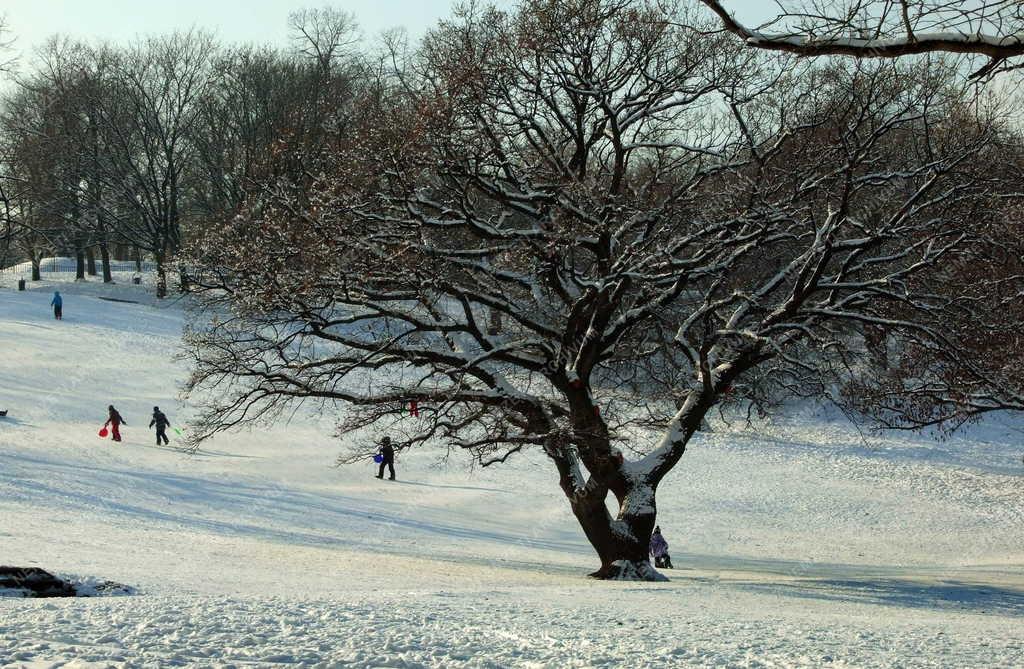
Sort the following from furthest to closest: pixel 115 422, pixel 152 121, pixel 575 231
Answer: pixel 152 121 → pixel 115 422 → pixel 575 231

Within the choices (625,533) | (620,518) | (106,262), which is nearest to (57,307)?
(106,262)

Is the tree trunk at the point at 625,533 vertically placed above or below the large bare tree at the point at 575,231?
below

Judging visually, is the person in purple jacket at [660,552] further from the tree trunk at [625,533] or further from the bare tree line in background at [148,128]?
the bare tree line in background at [148,128]

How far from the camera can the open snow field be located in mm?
8352

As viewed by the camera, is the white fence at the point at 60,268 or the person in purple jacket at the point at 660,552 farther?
Result: the white fence at the point at 60,268

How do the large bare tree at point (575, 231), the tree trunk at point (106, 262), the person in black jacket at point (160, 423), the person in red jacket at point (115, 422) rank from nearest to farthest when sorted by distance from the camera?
the large bare tree at point (575, 231) < the person in red jacket at point (115, 422) < the person in black jacket at point (160, 423) < the tree trunk at point (106, 262)

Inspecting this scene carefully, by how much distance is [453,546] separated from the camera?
23.6 meters

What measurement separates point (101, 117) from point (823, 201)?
182 feet

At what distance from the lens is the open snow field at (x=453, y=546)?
835 centimetres

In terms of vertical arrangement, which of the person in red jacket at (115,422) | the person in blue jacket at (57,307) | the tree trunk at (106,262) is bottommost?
the person in red jacket at (115,422)

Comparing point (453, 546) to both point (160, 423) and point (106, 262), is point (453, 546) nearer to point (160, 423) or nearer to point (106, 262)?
point (160, 423)

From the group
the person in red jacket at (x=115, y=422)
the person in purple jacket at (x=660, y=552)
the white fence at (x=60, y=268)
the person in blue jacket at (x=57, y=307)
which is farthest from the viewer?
the white fence at (x=60, y=268)

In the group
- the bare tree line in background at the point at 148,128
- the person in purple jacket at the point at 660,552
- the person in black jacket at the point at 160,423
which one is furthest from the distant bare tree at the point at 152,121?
the person in purple jacket at the point at 660,552

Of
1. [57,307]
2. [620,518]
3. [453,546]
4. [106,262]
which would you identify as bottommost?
[453,546]
